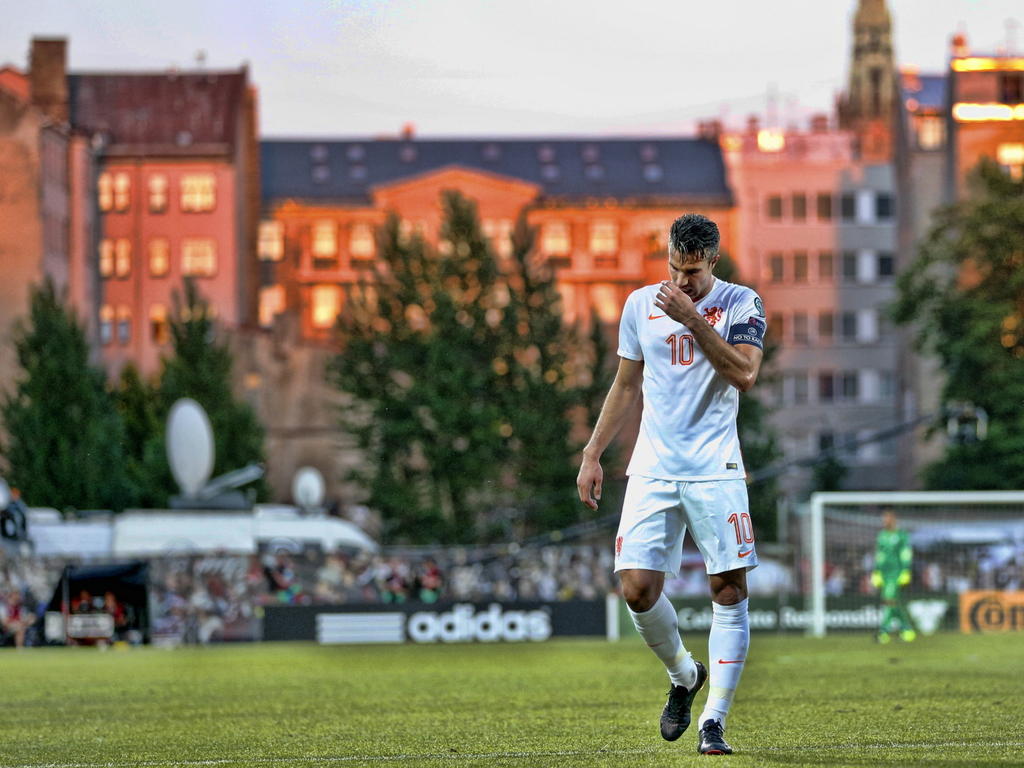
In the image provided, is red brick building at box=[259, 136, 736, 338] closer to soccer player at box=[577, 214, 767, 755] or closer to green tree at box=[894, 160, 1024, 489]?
green tree at box=[894, 160, 1024, 489]

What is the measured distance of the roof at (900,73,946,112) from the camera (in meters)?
96.8

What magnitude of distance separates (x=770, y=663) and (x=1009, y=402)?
130 feet

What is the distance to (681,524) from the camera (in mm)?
9586

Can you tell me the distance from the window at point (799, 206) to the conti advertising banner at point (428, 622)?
246ft

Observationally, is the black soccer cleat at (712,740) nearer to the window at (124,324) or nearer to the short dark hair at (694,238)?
the short dark hair at (694,238)

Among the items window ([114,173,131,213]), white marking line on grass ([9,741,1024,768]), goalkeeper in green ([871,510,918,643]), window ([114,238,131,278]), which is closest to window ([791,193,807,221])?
window ([114,173,131,213])

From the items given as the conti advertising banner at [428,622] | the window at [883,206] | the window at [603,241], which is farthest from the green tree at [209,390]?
the window at [883,206]

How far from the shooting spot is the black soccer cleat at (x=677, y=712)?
377 inches

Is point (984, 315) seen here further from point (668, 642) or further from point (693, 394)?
point (693, 394)

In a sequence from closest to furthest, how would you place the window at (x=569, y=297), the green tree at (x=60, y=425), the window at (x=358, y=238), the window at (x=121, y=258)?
the green tree at (x=60, y=425)
the window at (x=121, y=258)
the window at (x=358, y=238)
the window at (x=569, y=297)

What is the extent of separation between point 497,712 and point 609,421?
169 inches

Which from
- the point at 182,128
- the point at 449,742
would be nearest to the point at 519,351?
the point at 182,128

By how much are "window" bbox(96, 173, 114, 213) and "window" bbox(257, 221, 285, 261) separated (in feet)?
35.3

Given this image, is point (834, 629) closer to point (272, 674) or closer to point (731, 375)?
point (272, 674)
